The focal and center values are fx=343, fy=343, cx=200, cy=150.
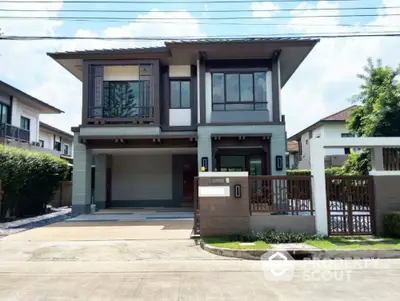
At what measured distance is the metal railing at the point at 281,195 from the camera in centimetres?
982

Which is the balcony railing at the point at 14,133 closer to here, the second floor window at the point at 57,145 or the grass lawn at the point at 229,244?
the second floor window at the point at 57,145

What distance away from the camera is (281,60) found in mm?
16875

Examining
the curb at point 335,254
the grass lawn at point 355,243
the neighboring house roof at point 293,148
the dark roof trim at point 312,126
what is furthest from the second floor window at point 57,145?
the grass lawn at point 355,243

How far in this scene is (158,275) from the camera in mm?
6395

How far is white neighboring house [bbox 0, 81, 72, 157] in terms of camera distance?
20661 mm

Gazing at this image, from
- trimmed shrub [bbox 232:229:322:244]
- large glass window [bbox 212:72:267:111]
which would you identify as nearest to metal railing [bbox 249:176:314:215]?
trimmed shrub [bbox 232:229:322:244]

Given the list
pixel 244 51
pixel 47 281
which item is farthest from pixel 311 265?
pixel 244 51

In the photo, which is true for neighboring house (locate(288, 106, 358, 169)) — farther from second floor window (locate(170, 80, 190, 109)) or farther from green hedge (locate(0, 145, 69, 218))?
green hedge (locate(0, 145, 69, 218))

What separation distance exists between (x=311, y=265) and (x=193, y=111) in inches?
445

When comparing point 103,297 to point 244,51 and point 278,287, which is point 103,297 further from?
point 244,51

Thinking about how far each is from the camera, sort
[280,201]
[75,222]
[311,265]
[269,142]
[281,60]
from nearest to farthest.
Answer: [311,265] < [280,201] < [75,222] < [269,142] < [281,60]

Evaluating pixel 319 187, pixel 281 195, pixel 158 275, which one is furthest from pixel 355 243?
pixel 158 275

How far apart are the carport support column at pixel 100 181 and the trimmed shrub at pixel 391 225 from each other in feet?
46.1

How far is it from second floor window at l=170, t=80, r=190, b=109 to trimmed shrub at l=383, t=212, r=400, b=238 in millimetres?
10521
